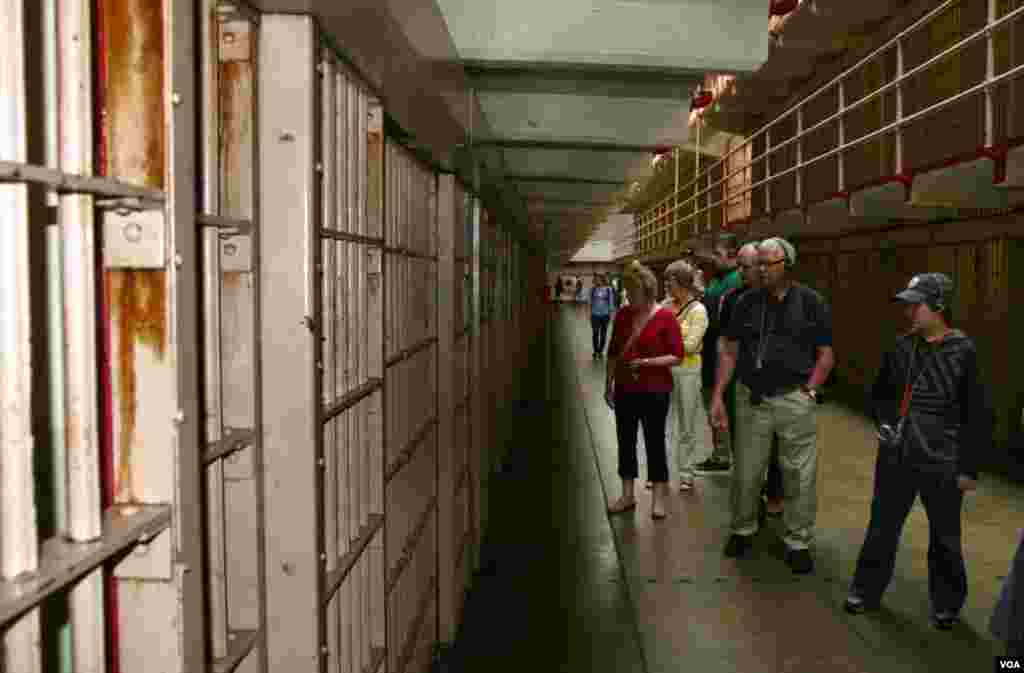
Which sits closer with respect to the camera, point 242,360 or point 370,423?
point 242,360

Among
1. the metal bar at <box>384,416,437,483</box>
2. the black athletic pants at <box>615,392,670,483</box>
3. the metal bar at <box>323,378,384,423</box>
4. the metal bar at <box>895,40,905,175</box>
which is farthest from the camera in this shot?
the metal bar at <box>895,40,905,175</box>

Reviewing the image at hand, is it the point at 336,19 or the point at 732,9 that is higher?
the point at 732,9

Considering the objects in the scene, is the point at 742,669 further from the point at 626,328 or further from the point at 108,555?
the point at 108,555

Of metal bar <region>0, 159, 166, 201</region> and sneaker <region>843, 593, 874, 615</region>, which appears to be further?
sneaker <region>843, 593, 874, 615</region>

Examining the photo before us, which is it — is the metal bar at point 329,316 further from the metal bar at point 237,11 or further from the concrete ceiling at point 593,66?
the concrete ceiling at point 593,66

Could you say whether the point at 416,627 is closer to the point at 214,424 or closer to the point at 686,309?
the point at 214,424

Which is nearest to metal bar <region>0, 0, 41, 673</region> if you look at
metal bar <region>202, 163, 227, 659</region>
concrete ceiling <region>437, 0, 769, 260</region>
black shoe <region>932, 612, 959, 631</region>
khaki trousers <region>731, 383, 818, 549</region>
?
metal bar <region>202, 163, 227, 659</region>

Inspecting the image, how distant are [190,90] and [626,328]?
15.6 feet

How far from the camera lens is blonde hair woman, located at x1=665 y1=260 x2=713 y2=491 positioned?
656 cm

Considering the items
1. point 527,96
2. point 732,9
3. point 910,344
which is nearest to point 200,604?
point 910,344

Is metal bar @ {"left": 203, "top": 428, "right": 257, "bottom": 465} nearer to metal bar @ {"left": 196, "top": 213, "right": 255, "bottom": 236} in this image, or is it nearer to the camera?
A: metal bar @ {"left": 196, "top": 213, "right": 255, "bottom": 236}

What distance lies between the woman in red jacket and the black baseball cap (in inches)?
78.2

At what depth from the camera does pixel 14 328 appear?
100 centimetres

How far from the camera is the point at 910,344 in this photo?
415 cm
